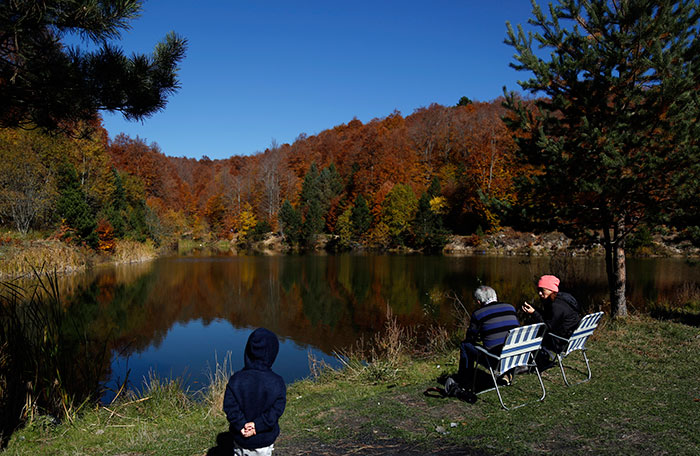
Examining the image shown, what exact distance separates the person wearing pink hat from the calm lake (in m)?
5.15

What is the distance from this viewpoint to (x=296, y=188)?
60.5 m

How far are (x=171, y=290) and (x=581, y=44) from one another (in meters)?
18.4

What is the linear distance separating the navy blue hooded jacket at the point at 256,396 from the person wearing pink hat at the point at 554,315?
3.65 meters

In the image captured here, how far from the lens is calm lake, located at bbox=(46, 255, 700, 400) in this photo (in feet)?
36.8

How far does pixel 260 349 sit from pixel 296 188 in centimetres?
5838

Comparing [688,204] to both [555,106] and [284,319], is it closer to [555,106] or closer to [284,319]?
[555,106]

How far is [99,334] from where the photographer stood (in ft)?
41.7

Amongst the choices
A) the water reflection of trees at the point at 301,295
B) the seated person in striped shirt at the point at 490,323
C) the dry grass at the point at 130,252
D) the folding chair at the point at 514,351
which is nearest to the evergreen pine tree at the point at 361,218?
the water reflection of trees at the point at 301,295

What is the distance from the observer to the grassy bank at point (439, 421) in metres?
3.97

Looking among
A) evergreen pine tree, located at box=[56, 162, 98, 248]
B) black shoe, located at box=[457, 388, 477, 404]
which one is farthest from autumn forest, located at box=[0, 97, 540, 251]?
black shoe, located at box=[457, 388, 477, 404]

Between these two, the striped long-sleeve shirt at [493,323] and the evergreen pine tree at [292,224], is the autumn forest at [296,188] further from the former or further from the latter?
the striped long-sleeve shirt at [493,323]

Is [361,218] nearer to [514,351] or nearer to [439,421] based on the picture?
[514,351]

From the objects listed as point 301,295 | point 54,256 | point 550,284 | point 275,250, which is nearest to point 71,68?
point 550,284

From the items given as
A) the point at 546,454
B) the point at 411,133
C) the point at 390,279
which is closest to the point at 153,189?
the point at 411,133
